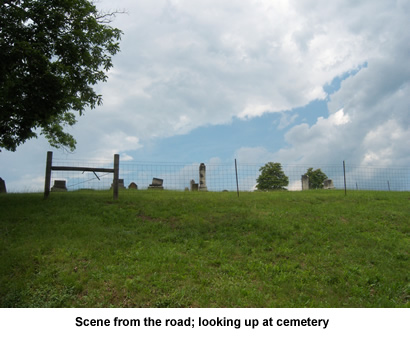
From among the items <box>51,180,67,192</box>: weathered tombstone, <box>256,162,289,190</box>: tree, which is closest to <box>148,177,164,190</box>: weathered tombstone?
<box>51,180,67,192</box>: weathered tombstone

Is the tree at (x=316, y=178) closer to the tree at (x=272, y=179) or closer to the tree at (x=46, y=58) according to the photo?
the tree at (x=272, y=179)

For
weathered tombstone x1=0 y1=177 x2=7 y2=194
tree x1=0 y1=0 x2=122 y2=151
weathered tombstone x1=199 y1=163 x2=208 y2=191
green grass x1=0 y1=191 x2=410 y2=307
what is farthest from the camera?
weathered tombstone x1=199 y1=163 x2=208 y2=191

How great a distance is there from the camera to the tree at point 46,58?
11969mm

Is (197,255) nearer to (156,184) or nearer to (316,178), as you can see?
(156,184)

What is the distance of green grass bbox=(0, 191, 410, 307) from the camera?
6363 millimetres

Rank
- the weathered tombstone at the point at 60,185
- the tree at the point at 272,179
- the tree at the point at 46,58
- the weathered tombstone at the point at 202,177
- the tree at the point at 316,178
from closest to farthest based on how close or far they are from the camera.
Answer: the tree at the point at 46,58, the weathered tombstone at the point at 60,185, the weathered tombstone at the point at 202,177, the tree at the point at 272,179, the tree at the point at 316,178

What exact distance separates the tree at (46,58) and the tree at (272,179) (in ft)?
93.1

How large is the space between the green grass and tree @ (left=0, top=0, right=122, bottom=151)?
14.0ft

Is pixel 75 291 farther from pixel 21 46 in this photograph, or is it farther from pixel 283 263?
pixel 21 46

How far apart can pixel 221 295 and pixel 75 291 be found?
122 inches

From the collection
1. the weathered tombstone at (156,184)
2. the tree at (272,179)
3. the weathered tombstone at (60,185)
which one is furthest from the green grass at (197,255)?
the tree at (272,179)

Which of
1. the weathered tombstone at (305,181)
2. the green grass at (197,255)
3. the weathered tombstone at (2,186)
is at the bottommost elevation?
the green grass at (197,255)

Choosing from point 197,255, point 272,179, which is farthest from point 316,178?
point 197,255

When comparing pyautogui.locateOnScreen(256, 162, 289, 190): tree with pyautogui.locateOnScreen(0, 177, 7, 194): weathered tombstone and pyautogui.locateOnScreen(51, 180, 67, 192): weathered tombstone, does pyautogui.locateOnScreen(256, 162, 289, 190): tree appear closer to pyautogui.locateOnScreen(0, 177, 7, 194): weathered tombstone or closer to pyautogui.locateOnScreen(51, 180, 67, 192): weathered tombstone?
pyautogui.locateOnScreen(51, 180, 67, 192): weathered tombstone
